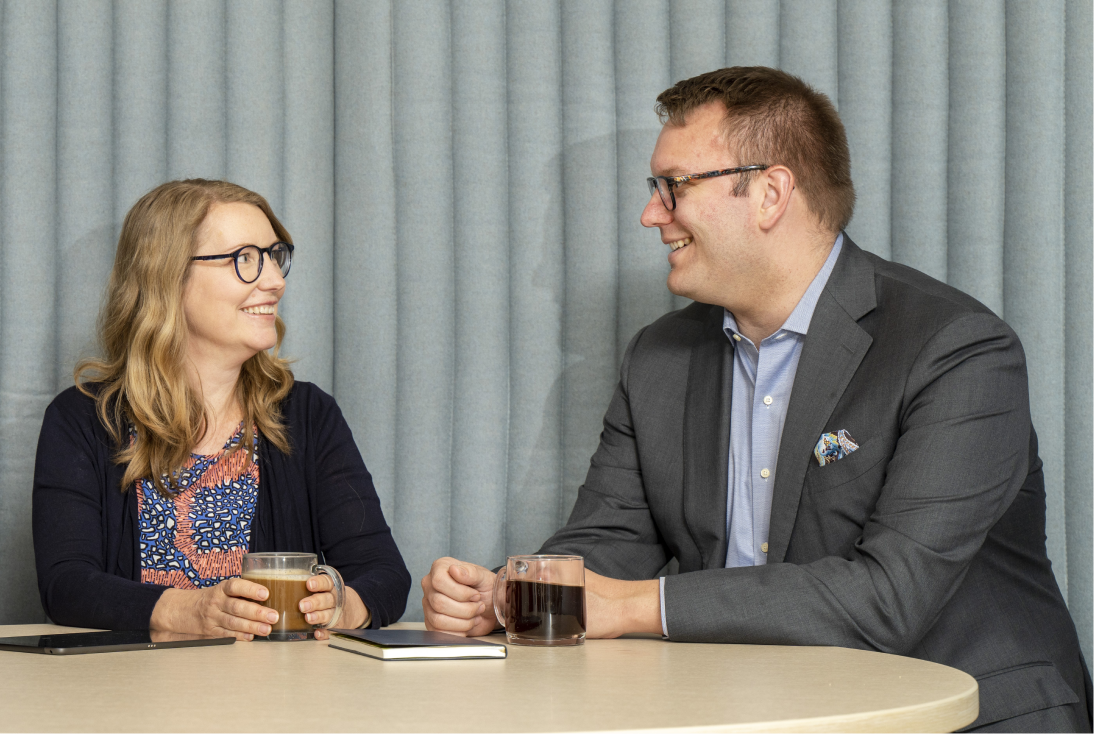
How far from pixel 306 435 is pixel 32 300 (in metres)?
0.67

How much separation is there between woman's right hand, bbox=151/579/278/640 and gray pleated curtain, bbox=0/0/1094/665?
0.73 m

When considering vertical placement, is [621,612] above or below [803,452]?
below

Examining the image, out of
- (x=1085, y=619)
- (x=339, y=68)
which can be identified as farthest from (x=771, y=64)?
(x=1085, y=619)

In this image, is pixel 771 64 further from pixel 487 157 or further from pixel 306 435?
pixel 306 435

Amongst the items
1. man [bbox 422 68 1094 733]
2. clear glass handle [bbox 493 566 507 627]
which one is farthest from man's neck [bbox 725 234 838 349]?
clear glass handle [bbox 493 566 507 627]

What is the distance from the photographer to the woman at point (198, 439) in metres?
1.67

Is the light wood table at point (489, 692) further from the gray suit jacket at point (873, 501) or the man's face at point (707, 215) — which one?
the man's face at point (707, 215)

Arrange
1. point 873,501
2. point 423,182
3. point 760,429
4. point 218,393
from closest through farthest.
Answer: point 873,501 → point 760,429 → point 218,393 → point 423,182

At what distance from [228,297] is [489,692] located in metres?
1.16

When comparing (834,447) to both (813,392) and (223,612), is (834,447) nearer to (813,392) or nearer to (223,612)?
(813,392)

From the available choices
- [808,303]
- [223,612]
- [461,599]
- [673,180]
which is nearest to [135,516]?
[223,612]

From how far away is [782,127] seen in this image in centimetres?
171

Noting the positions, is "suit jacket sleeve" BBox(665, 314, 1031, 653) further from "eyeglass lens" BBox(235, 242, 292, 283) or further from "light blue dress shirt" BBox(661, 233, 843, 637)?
"eyeglass lens" BBox(235, 242, 292, 283)

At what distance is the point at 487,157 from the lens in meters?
2.10
